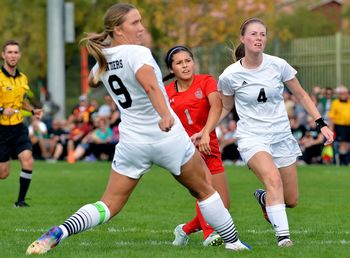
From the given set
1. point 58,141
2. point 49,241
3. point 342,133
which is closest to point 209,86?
point 49,241

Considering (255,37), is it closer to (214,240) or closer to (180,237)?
(214,240)

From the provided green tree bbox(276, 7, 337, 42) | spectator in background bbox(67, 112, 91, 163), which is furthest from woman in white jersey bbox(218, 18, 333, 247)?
green tree bbox(276, 7, 337, 42)

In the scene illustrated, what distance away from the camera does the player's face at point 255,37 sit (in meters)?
10.0

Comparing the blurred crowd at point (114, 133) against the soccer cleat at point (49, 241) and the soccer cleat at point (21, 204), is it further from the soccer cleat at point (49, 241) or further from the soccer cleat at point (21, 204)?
the soccer cleat at point (49, 241)

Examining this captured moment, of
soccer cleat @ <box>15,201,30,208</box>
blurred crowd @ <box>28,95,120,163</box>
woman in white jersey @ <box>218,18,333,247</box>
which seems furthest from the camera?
blurred crowd @ <box>28,95,120,163</box>

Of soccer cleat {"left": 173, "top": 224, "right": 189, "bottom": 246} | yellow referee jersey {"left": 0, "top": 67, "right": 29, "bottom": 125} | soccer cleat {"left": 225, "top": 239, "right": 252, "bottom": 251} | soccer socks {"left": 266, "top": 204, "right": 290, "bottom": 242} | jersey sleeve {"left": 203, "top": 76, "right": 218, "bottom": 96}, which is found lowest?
soccer cleat {"left": 173, "top": 224, "right": 189, "bottom": 246}

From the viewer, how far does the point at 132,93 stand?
28.5 ft

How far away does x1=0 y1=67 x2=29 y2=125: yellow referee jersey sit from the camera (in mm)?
14992

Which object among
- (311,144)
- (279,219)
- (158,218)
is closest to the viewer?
(279,219)

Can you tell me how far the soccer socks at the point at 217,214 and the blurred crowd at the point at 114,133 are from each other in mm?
18147

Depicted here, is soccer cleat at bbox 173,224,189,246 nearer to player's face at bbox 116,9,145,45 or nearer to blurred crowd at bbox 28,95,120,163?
player's face at bbox 116,9,145,45

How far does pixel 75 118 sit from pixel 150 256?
22841mm

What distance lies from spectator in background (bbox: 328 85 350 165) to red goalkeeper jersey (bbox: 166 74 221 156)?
1694 cm

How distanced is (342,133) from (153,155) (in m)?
19.3
